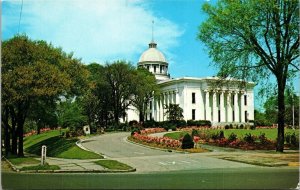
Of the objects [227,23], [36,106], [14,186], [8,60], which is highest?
[227,23]

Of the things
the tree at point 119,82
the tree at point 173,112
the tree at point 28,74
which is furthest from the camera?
the tree at point 173,112

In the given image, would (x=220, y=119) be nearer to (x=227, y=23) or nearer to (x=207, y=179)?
(x=227, y=23)

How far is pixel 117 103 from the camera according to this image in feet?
176

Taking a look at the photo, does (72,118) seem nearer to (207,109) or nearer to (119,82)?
(119,82)

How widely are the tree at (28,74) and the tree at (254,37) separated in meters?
8.44

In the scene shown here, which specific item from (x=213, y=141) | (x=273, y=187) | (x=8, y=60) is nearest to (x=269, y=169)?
(x=273, y=187)

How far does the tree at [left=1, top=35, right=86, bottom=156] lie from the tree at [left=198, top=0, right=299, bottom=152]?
8441 millimetres

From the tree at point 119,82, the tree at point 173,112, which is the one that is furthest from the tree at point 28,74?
the tree at point 173,112

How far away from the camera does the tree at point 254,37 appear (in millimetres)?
21266

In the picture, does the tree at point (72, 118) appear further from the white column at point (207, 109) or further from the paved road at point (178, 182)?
the paved road at point (178, 182)

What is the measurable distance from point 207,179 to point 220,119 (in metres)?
51.3

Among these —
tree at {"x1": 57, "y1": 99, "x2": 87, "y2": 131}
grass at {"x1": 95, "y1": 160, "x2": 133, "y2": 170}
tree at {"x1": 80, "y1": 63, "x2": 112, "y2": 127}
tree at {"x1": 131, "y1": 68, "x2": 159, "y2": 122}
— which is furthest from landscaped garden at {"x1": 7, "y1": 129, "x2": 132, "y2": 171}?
tree at {"x1": 131, "y1": 68, "x2": 159, "y2": 122}

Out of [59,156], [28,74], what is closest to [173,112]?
[59,156]

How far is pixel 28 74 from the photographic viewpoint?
23.9m
